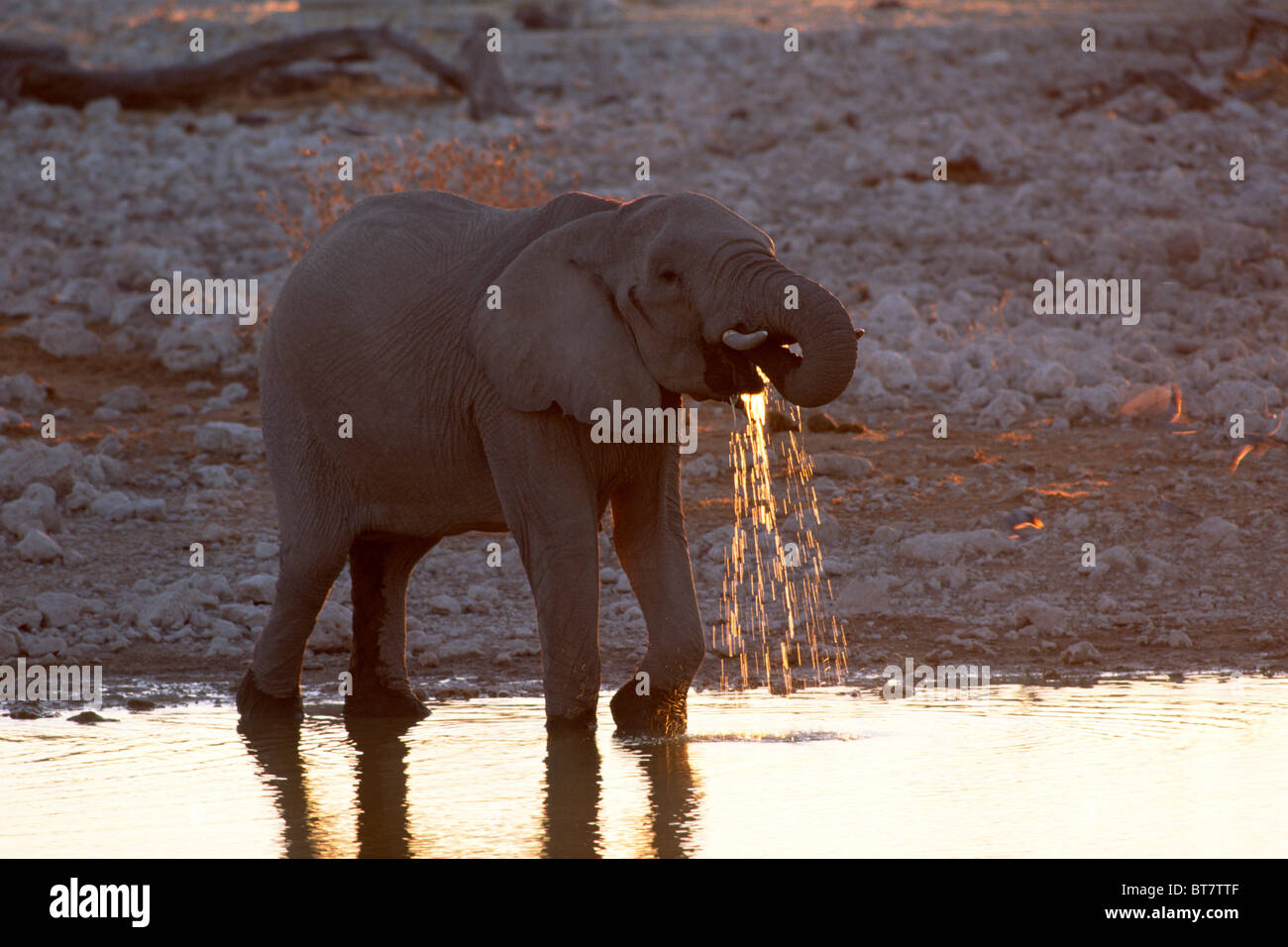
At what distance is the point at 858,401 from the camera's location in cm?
1367

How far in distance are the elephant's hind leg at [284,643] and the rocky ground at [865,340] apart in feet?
2.76

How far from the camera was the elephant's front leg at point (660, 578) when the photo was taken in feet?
25.2

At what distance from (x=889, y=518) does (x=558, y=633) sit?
4058 mm

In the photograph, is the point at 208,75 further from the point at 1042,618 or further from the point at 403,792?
the point at 403,792

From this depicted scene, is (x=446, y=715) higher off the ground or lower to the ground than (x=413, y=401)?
lower

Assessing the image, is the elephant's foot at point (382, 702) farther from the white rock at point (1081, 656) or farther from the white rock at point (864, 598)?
the white rock at point (1081, 656)

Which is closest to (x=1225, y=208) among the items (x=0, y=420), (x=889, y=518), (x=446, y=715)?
(x=889, y=518)

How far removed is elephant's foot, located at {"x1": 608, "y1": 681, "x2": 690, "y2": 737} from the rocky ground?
1.31 meters

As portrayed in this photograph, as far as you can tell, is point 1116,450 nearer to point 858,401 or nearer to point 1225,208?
point 858,401

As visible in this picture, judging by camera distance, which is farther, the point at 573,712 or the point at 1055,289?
the point at 1055,289

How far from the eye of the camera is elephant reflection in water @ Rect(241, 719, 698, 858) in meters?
6.37

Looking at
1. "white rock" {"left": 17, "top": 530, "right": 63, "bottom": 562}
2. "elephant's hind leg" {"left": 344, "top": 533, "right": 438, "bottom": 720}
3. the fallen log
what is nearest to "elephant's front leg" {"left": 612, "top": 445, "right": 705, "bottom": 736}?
"elephant's hind leg" {"left": 344, "top": 533, "right": 438, "bottom": 720}

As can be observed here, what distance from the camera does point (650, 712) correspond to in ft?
25.6
